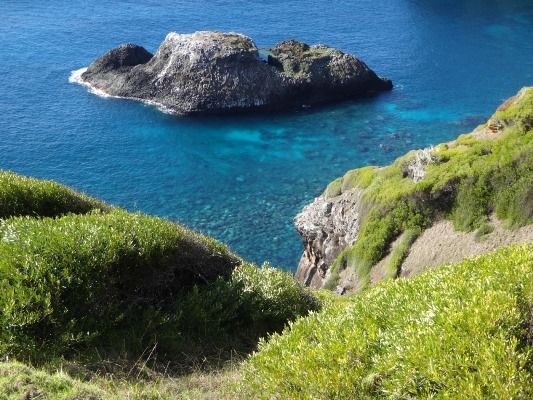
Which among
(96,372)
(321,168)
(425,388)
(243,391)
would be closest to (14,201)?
(96,372)

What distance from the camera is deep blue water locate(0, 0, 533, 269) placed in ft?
211

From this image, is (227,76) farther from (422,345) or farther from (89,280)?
(422,345)

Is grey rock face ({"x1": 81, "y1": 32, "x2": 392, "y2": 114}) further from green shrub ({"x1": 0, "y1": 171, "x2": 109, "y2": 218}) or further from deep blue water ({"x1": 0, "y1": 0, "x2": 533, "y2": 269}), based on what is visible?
green shrub ({"x1": 0, "y1": 171, "x2": 109, "y2": 218})

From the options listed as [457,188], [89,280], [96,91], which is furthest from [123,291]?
[96,91]

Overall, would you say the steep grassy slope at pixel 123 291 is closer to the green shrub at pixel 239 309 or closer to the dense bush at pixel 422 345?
the green shrub at pixel 239 309

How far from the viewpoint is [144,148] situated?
2965 inches

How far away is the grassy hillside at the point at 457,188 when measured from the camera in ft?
112

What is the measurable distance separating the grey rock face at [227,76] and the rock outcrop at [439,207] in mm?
48798

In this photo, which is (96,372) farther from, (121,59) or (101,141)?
(121,59)

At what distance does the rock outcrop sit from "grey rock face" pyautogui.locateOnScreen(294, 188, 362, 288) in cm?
12

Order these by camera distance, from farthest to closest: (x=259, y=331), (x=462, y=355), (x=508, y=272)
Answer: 1. (x=259, y=331)
2. (x=508, y=272)
3. (x=462, y=355)

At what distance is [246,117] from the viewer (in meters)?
85.9

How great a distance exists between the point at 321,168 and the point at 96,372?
5723 centimetres

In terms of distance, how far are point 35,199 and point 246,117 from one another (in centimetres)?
6601
